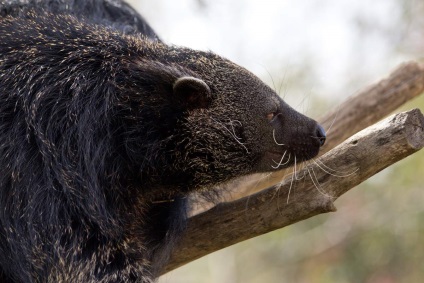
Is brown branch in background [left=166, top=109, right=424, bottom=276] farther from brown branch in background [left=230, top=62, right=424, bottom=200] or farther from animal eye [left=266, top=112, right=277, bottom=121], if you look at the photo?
brown branch in background [left=230, top=62, right=424, bottom=200]

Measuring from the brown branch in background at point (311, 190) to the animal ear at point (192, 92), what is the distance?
0.49m

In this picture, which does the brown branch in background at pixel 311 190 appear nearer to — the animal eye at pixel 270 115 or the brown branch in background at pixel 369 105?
the animal eye at pixel 270 115

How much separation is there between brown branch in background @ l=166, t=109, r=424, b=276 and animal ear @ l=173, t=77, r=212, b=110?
1.62ft

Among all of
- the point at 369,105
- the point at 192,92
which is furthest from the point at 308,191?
the point at 369,105

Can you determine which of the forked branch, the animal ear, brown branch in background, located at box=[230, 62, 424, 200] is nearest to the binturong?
the animal ear

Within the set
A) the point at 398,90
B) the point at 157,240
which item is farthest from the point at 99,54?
the point at 398,90

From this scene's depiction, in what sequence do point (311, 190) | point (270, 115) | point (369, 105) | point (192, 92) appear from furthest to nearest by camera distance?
point (369, 105)
point (270, 115)
point (192, 92)
point (311, 190)

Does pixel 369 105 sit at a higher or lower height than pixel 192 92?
higher

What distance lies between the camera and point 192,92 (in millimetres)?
3432

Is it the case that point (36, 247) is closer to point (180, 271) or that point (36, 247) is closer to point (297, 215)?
point (297, 215)

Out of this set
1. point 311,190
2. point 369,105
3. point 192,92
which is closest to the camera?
point 311,190

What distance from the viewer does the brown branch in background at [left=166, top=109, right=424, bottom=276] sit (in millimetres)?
3104

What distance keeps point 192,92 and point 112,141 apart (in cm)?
43

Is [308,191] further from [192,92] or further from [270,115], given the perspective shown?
[192,92]
